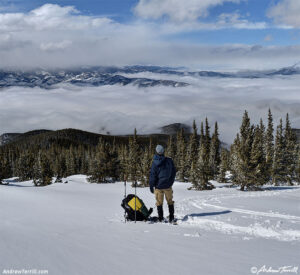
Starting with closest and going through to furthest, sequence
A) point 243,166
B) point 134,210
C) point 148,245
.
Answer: point 148,245 < point 134,210 < point 243,166

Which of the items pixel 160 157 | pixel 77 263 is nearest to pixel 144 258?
pixel 77 263

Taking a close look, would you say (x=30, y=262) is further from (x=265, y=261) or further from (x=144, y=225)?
(x=144, y=225)

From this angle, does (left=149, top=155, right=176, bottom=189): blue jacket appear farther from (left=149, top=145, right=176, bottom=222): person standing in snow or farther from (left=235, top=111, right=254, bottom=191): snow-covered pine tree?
(left=235, top=111, right=254, bottom=191): snow-covered pine tree

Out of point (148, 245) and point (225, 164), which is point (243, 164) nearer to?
point (225, 164)

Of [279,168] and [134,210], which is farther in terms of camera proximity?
[279,168]

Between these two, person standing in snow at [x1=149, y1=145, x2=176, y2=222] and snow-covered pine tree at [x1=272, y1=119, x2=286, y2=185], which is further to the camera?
snow-covered pine tree at [x1=272, y1=119, x2=286, y2=185]

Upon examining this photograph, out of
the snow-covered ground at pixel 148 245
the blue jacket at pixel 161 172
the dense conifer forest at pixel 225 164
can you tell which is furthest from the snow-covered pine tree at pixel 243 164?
the blue jacket at pixel 161 172

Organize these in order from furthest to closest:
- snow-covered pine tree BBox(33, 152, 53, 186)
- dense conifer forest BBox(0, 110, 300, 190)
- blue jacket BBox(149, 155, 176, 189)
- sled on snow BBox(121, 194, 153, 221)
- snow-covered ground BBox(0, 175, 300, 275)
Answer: snow-covered pine tree BBox(33, 152, 53, 186) → dense conifer forest BBox(0, 110, 300, 190) → sled on snow BBox(121, 194, 153, 221) → blue jacket BBox(149, 155, 176, 189) → snow-covered ground BBox(0, 175, 300, 275)

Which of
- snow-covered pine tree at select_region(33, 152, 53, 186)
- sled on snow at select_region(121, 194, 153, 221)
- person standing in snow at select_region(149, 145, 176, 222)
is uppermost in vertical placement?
person standing in snow at select_region(149, 145, 176, 222)

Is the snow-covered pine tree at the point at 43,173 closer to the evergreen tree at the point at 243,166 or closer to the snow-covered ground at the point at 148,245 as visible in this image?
the evergreen tree at the point at 243,166

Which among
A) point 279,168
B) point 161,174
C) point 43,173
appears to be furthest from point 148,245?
point 43,173

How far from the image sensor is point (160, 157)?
9609 millimetres

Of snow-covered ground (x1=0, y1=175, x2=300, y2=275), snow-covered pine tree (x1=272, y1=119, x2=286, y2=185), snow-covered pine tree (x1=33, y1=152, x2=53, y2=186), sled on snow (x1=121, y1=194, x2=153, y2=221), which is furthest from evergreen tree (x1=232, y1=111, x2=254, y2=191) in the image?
snow-covered pine tree (x1=33, y1=152, x2=53, y2=186)

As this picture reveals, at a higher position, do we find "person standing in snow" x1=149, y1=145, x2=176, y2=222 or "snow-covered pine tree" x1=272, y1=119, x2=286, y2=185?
"person standing in snow" x1=149, y1=145, x2=176, y2=222
